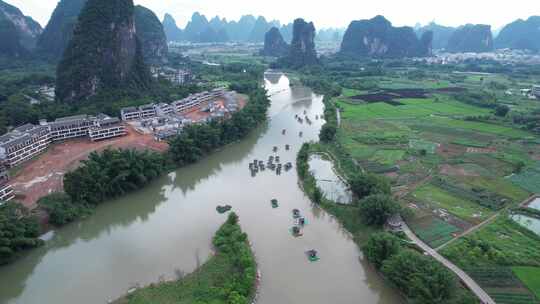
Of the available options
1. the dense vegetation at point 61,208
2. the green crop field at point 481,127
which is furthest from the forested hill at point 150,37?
the dense vegetation at point 61,208

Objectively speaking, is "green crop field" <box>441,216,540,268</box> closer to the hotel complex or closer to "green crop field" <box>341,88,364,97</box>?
the hotel complex

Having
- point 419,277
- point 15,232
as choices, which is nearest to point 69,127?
point 15,232

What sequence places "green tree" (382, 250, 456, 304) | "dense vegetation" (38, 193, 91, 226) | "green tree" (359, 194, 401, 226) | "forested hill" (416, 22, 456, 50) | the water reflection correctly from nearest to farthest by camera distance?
"green tree" (382, 250, 456, 304) < "green tree" (359, 194, 401, 226) < "dense vegetation" (38, 193, 91, 226) < the water reflection < "forested hill" (416, 22, 456, 50)

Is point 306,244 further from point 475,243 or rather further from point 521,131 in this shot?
point 521,131

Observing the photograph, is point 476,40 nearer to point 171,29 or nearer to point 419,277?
point 171,29

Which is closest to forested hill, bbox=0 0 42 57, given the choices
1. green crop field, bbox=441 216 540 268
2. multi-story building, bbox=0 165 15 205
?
multi-story building, bbox=0 165 15 205
